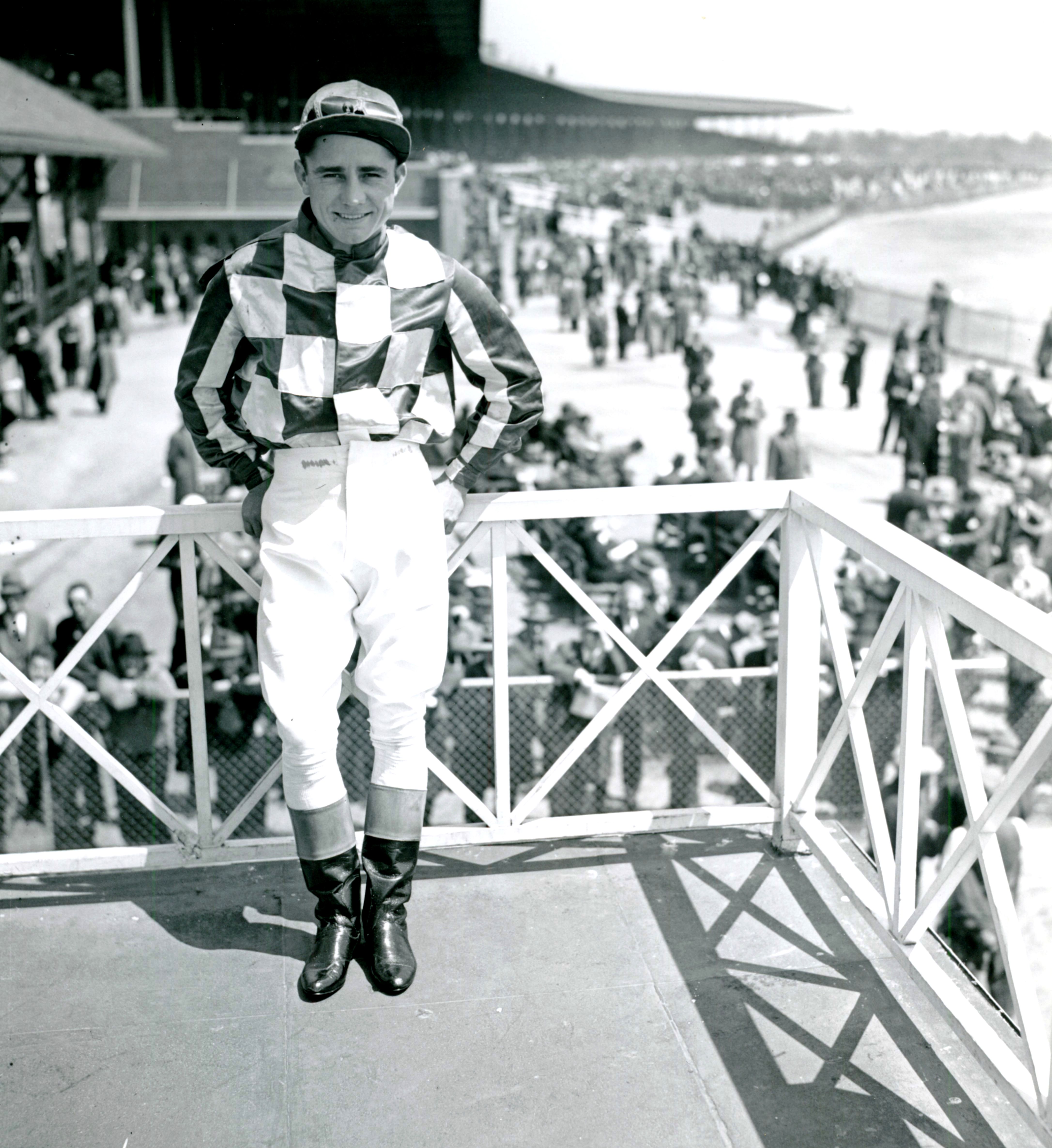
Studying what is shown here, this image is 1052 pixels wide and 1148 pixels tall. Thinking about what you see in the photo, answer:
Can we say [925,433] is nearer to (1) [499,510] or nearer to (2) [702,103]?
(1) [499,510]

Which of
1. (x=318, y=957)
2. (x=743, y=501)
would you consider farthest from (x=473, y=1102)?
(x=743, y=501)

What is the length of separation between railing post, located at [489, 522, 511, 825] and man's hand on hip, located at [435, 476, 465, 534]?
19 centimetres

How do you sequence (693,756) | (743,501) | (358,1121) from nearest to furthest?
(358,1121) < (743,501) < (693,756)

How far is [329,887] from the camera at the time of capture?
2879 millimetres

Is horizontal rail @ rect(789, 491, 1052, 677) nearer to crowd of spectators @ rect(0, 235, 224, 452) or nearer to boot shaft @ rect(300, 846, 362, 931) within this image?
boot shaft @ rect(300, 846, 362, 931)

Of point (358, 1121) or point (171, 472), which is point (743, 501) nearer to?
point (358, 1121)

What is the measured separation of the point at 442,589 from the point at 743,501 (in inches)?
34.9

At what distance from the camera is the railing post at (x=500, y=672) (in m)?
3.27

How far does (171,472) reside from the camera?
1318 centimetres

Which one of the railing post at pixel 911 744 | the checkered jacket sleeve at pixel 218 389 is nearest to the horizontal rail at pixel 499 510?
the checkered jacket sleeve at pixel 218 389

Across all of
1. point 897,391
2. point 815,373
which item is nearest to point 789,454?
point 897,391

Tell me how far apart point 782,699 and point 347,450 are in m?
1.44

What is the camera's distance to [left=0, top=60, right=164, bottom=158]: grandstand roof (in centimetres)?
1891

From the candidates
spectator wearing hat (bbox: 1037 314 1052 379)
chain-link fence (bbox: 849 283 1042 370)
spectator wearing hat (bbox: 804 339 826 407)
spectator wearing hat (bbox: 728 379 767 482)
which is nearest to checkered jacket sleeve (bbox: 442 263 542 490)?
spectator wearing hat (bbox: 728 379 767 482)
